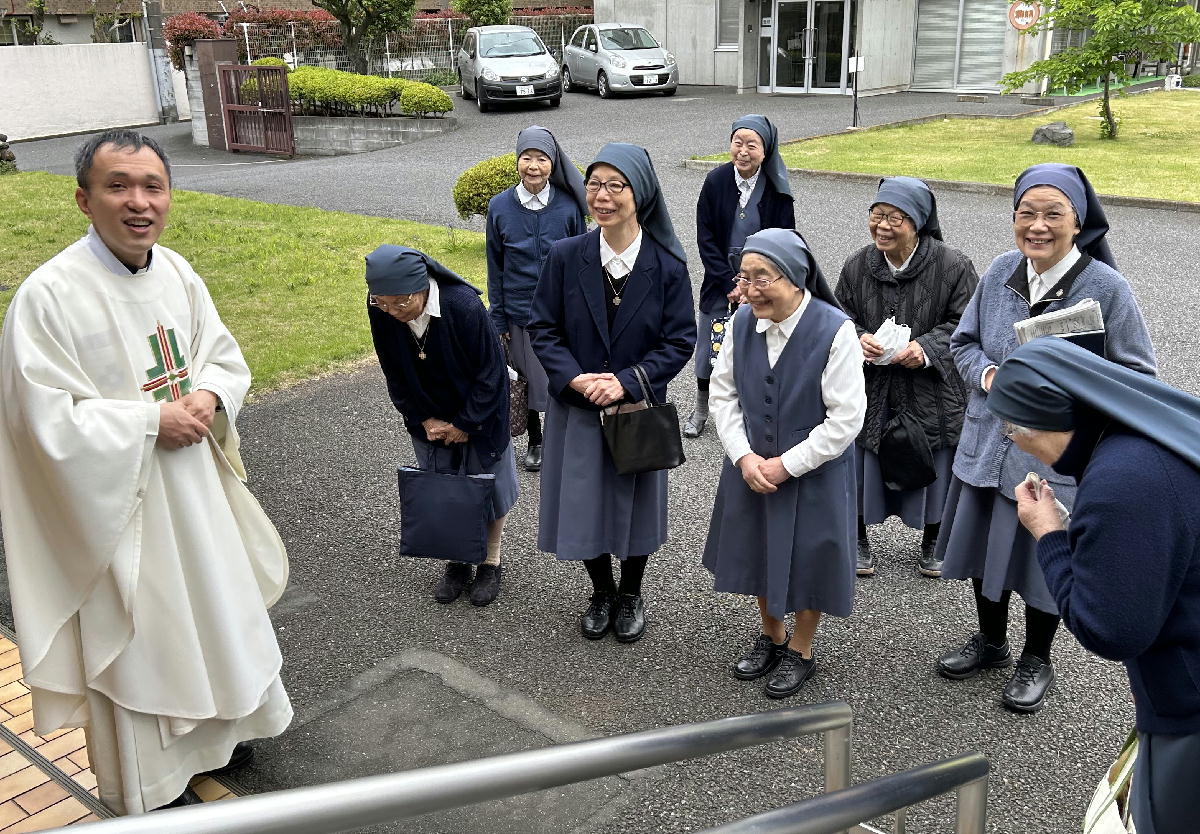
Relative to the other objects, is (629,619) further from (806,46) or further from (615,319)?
(806,46)

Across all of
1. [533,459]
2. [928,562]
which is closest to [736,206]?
[533,459]

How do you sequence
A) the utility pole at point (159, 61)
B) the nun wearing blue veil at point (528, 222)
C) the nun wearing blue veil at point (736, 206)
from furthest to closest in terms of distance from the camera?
the utility pole at point (159, 61), the nun wearing blue veil at point (736, 206), the nun wearing blue veil at point (528, 222)

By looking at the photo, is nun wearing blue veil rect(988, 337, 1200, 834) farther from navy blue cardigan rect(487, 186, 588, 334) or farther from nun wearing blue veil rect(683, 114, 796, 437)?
navy blue cardigan rect(487, 186, 588, 334)

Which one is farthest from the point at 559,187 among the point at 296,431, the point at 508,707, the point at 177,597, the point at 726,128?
the point at 726,128

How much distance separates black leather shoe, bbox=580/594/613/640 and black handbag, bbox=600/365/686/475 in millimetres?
777

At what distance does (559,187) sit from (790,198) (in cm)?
140

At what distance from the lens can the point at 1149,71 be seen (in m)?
33.6

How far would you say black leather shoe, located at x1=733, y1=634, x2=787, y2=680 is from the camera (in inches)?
182

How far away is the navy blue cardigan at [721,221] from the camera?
22.1ft

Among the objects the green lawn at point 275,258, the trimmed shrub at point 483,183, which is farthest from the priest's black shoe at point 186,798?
the trimmed shrub at point 483,183

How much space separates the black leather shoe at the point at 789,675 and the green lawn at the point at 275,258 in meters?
5.53

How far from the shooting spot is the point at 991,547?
431cm

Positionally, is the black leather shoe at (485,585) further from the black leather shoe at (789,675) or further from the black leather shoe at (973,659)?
the black leather shoe at (973,659)

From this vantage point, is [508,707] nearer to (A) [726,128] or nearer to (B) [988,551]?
(B) [988,551]
